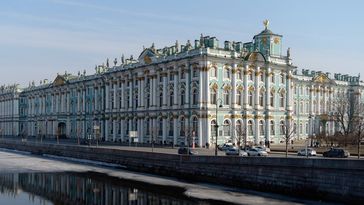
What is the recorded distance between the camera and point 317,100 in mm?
107500

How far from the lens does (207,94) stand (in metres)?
75.9

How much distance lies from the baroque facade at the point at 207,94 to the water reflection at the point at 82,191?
1844cm

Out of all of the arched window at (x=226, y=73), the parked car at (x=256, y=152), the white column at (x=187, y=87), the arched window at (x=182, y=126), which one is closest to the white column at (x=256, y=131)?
the arched window at (x=226, y=73)

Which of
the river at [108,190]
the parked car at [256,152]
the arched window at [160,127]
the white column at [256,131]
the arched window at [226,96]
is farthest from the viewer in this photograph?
the arched window at [160,127]

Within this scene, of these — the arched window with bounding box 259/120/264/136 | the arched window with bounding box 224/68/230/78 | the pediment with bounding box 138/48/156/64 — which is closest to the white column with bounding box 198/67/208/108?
the arched window with bounding box 224/68/230/78

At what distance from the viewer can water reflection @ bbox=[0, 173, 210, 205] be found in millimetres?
41625

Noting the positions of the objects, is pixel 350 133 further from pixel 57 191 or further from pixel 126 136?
pixel 57 191

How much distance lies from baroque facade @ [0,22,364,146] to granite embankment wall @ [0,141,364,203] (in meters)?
10.9

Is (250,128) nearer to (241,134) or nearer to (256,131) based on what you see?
(256,131)

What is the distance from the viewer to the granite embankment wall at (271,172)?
1477 inches

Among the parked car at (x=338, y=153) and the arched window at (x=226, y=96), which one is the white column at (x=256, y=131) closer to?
the arched window at (x=226, y=96)

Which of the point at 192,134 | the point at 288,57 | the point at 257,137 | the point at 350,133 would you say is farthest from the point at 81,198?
the point at 288,57

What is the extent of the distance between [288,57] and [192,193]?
171 feet

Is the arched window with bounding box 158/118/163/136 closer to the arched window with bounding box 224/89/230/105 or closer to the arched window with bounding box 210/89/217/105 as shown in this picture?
the arched window with bounding box 210/89/217/105
